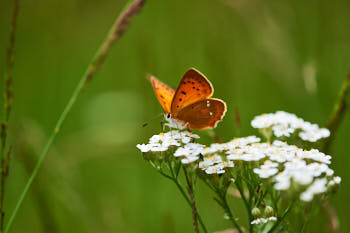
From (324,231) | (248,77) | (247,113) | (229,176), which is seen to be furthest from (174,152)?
(248,77)

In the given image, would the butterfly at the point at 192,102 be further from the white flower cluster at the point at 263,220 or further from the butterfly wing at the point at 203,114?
the white flower cluster at the point at 263,220

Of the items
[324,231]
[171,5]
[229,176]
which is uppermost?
[171,5]

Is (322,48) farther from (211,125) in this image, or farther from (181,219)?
(181,219)

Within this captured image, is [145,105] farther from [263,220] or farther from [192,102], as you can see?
[263,220]

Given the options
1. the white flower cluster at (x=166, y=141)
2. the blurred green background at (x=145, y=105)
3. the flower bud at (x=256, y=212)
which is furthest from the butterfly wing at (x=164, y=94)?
the flower bud at (x=256, y=212)

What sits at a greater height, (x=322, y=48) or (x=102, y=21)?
(x=102, y=21)

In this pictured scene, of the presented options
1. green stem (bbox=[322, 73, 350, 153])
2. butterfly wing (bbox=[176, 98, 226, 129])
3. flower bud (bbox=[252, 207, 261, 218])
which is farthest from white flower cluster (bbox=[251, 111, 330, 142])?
flower bud (bbox=[252, 207, 261, 218])

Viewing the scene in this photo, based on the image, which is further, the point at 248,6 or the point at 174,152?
the point at 248,6

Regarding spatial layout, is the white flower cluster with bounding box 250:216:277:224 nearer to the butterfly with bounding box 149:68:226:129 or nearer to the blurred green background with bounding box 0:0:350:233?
the blurred green background with bounding box 0:0:350:233
